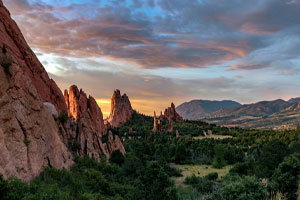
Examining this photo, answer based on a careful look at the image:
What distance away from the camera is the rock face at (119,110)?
16700 cm

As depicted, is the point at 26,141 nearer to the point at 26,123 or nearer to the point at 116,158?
the point at 26,123

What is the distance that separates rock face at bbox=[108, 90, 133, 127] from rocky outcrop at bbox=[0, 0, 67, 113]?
118093 mm

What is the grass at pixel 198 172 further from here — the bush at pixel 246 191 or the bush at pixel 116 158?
the bush at pixel 246 191

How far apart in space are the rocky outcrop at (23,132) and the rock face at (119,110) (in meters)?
135

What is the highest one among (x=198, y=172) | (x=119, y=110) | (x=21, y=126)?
(x=119, y=110)

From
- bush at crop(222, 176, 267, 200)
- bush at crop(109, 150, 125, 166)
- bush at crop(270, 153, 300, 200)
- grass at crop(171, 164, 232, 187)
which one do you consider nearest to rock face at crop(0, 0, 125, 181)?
bush at crop(109, 150, 125, 166)

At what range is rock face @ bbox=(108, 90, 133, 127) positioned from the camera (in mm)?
167000

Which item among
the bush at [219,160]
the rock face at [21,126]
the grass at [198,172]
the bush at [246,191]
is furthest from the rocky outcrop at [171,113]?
the bush at [246,191]

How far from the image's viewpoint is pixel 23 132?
20984 mm

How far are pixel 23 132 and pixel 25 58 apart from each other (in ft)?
56.3

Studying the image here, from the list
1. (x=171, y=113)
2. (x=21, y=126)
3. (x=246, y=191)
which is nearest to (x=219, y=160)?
(x=246, y=191)

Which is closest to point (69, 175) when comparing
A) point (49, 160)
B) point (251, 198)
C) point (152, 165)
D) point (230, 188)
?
point (49, 160)

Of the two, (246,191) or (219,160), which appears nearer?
(246,191)

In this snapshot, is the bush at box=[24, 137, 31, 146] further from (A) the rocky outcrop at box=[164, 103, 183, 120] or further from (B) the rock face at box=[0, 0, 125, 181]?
(A) the rocky outcrop at box=[164, 103, 183, 120]
